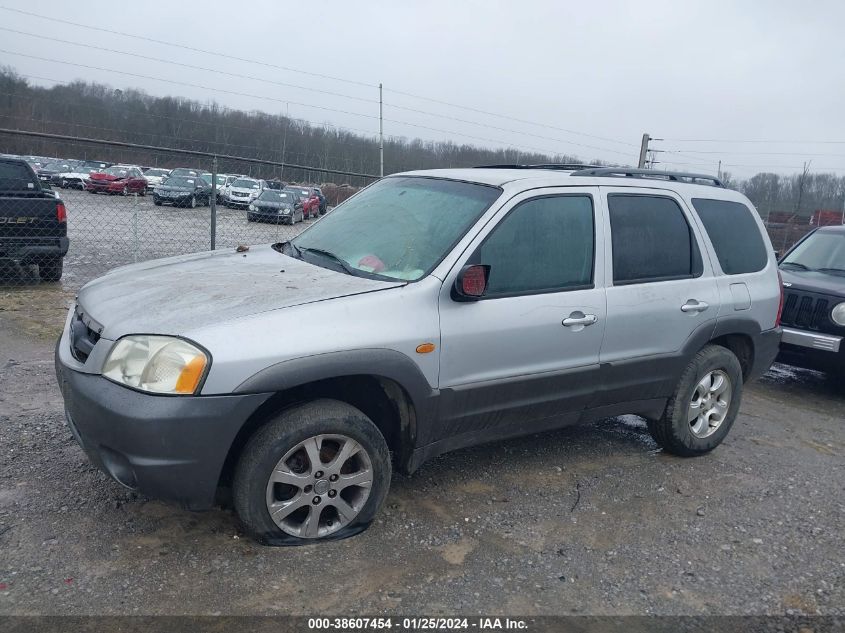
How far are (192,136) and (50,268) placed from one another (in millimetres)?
4449

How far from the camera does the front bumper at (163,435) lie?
2854 millimetres

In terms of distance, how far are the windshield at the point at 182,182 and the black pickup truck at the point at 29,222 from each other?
1293 centimetres

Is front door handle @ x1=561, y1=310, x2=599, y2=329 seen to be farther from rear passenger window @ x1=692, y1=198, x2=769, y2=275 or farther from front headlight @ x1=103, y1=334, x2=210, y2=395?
front headlight @ x1=103, y1=334, x2=210, y2=395

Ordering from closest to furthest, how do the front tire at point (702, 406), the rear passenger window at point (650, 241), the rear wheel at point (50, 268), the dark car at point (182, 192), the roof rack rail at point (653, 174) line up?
the rear passenger window at point (650, 241) → the roof rack rail at point (653, 174) → the front tire at point (702, 406) → the rear wheel at point (50, 268) → the dark car at point (182, 192)

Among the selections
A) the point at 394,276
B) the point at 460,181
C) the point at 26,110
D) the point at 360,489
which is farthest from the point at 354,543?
the point at 26,110

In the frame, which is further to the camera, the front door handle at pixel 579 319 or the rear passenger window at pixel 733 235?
the rear passenger window at pixel 733 235

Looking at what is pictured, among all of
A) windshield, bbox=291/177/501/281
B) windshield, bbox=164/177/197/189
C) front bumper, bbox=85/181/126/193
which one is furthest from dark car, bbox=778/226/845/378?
front bumper, bbox=85/181/126/193

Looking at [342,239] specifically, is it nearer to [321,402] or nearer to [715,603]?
[321,402]

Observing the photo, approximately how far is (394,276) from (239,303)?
806 mm

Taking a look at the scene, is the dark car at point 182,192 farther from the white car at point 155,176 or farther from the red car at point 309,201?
the red car at point 309,201

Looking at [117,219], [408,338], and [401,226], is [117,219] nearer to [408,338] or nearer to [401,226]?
[401,226]

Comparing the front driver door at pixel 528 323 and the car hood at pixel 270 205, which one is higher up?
the car hood at pixel 270 205

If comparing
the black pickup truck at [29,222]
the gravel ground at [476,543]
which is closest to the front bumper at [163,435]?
the gravel ground at [476,543]

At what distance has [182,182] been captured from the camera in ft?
75.2
